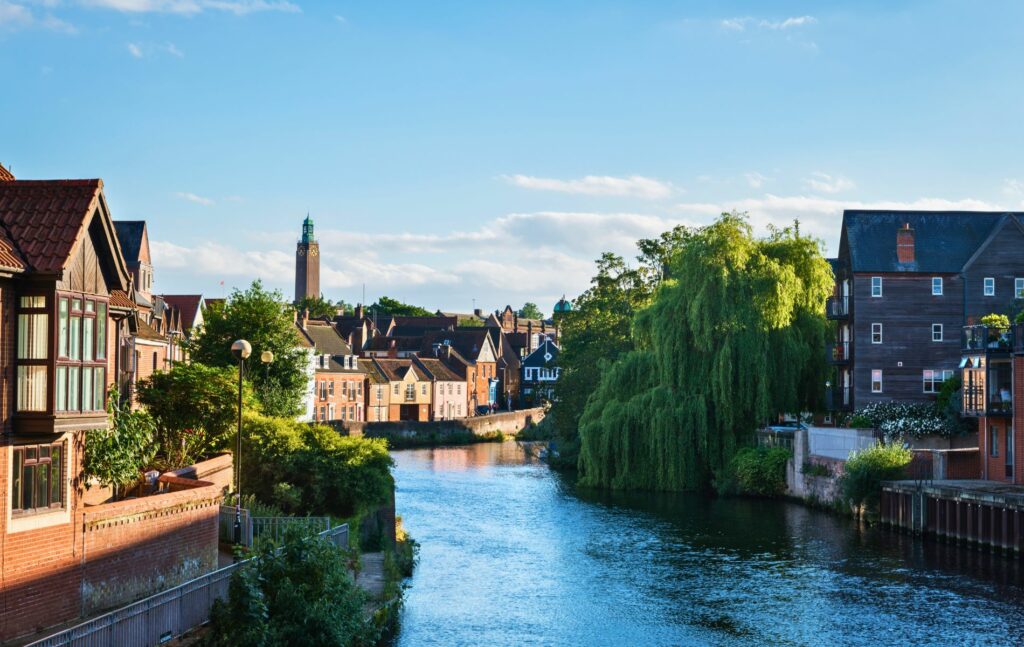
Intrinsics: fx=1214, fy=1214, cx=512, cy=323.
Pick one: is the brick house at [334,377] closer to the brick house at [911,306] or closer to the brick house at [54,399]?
the brick house at [911,306]

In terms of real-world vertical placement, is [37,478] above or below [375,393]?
above

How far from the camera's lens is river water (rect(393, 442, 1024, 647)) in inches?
1127

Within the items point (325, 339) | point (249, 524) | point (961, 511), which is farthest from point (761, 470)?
point (325, 339)

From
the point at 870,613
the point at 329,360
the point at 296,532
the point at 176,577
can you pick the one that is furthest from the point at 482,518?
the point at 329,360

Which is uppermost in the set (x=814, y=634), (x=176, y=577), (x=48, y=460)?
(x=48, y=460)

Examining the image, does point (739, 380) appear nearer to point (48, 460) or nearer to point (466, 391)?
point (48, 460)

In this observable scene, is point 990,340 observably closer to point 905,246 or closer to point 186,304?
point 905,246

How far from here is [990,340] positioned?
147ft

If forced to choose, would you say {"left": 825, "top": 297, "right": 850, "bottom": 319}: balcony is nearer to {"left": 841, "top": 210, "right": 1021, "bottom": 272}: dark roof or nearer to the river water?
{"left": 841, "top": 210, "right": 1021, "bottom": 272}: dark roof

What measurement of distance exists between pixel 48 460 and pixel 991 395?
35219mm

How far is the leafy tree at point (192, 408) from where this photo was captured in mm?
37719

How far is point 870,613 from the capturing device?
30531 millimetres

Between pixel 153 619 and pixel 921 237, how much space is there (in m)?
49.7

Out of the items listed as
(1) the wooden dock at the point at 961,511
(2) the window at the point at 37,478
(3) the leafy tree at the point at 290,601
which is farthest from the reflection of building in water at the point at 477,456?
(2) the window at the point at 37,478
